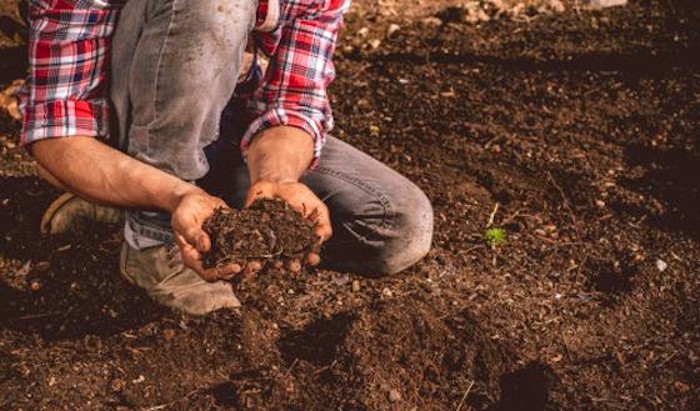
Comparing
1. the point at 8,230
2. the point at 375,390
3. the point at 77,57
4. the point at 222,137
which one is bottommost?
the point at 8,230

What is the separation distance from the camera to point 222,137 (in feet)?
8.65

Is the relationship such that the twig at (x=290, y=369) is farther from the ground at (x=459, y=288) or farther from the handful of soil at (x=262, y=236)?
the handful of soil at (x=262, y=236)

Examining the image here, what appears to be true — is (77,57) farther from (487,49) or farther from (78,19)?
(487,49)

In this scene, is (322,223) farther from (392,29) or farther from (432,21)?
(432,21)

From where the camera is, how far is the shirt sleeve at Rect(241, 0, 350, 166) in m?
2.36

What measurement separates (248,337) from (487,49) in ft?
9.26

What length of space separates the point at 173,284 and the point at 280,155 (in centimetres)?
59

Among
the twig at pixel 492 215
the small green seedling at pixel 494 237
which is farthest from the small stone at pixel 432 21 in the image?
the small green seedling at pixel 494 237

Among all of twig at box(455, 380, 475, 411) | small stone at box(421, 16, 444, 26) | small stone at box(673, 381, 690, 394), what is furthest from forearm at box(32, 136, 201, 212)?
small stone at box(421, 16, 444, 26)

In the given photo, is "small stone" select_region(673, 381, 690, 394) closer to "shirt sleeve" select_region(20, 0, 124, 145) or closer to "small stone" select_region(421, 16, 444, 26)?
"shirt sleeve" select_region(20, 0, 124, 145)

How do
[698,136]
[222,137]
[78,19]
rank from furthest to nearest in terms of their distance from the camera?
[698,136] < [222,137] < [78,19]

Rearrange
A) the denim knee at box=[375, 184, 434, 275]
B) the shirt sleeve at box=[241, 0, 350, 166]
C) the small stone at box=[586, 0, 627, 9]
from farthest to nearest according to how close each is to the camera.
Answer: the small stone at box=[586, 0, 627, 9] → the denim knee at box=[375, 184, 434, 275] → the shirt sleeve at box=[241, 0, 350, 166]

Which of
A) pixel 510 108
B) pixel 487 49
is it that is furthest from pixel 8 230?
pixel 487 49

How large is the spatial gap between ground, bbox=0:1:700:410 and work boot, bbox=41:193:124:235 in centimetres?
6
